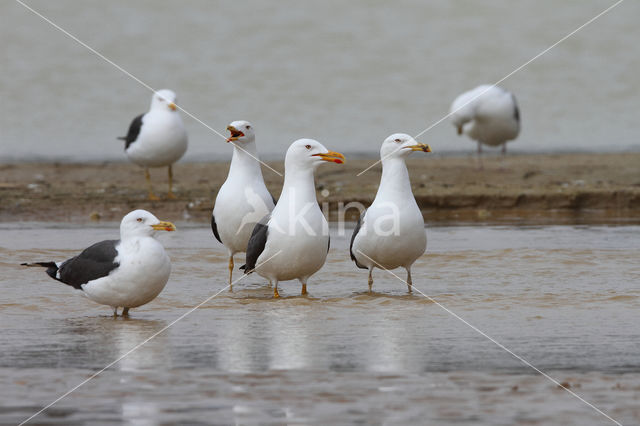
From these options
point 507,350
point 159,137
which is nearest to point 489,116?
point 159,137

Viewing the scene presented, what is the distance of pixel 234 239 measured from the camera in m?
9.28

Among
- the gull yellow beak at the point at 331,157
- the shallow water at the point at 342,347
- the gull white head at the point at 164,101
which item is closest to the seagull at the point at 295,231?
the gull yellow beak at the point at 331,157

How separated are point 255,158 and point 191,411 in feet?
15.7

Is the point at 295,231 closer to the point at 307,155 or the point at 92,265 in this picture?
the point at 307,155

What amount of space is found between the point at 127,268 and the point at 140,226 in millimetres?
378

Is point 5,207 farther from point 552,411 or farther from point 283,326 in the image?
point 552,411

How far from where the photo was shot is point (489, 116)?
65.5ft

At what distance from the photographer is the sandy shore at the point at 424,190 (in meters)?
14.9

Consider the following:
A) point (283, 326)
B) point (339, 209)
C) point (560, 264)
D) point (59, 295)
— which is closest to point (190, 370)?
Answer: point (283, 326)

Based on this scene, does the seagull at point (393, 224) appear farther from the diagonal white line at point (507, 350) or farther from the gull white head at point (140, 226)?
the gull white head at point (140, 226)

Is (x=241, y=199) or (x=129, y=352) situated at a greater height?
(x=241, y=199)

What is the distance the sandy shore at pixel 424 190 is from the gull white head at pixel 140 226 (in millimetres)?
6809

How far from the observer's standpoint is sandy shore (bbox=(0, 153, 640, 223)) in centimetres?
1487

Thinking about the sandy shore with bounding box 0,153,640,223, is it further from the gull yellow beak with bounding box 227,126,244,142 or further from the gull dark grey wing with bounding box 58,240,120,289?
the gull dark grey wing with bounding box 58,240,120,289
